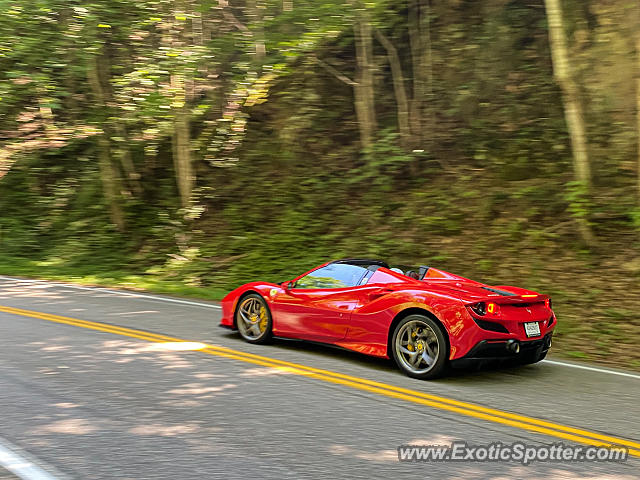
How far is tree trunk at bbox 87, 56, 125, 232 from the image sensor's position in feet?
61.6

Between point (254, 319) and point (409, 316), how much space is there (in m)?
2.42

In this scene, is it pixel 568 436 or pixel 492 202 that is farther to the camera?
pixel 492 202

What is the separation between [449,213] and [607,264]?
411 cm

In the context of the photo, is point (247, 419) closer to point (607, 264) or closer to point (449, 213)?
point (607, 264)

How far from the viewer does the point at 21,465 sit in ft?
13.6

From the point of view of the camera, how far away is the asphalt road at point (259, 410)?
429 cm

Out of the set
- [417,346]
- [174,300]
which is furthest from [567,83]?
[174,300]

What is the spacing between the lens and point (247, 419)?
5238 millimetres

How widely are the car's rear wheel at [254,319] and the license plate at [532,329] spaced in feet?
10.3

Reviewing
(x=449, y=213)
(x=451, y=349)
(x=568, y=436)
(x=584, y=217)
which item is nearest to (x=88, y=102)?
(x=449, y=213)

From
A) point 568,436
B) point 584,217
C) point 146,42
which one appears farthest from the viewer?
point 146,42

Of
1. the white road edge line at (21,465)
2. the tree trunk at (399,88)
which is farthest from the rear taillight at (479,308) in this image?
the tree trunk at (399,88)

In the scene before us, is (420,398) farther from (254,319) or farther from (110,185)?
(110,185)

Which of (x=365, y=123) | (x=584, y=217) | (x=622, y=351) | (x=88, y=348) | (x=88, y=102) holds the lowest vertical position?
(x=622, y=351)
